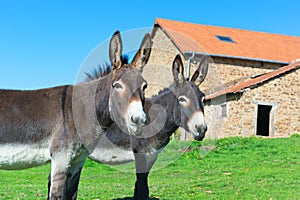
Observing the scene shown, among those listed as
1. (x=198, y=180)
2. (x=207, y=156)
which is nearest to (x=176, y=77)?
(x=198, y=180)

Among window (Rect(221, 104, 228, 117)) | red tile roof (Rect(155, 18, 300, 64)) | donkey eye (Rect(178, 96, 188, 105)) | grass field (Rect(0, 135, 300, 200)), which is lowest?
grass field (Rect(0, 135, 300, 200))

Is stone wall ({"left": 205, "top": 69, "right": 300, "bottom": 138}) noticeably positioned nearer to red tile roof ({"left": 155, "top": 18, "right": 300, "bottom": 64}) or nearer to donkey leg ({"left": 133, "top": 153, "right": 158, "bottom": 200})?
red tile roof ({"left": 155, "top": 18, "right": 300, "bottom": 64})

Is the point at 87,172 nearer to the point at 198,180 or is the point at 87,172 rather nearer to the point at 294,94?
the point at 198,180

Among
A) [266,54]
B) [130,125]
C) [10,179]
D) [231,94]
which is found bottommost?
[10,179]

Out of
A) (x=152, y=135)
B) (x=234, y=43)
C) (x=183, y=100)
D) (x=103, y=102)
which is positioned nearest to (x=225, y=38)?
(x=234, y=43)

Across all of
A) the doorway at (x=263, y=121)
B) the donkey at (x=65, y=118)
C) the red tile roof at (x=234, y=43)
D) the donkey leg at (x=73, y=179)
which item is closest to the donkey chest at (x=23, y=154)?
the donkey at (x=65, y=118)

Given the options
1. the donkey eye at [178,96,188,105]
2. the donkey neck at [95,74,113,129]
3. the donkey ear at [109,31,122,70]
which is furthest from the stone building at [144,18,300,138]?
the donkey ear at [109,31,122,70]

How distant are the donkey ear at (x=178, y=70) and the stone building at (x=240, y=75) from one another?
10160 millimetres

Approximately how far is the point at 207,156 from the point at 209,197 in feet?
18.4

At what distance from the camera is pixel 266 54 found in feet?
78.1

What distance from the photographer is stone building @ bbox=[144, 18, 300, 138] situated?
19484mm

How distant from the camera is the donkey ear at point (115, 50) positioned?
4238 mm

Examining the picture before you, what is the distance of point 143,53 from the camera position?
175 inches

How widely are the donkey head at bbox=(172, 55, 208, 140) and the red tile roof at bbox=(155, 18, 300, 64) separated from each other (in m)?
14.5
